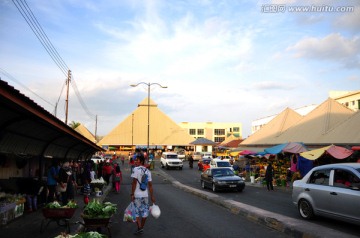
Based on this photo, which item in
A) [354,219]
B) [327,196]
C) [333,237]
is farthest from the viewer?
[327,196]

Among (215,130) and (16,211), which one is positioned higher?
(215,130)

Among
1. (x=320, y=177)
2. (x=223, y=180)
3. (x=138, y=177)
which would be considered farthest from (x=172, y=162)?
(x=138, y=177)

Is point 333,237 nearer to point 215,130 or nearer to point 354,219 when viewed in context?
point 354,219

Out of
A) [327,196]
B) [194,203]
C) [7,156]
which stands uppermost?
[7,156]

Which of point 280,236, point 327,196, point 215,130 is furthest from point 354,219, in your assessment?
point 215,130

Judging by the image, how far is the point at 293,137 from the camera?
35031mm

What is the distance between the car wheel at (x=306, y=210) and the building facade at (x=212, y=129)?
137 meters

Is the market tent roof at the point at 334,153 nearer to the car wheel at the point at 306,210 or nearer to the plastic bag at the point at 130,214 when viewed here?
the car wheel at the point at 306,210

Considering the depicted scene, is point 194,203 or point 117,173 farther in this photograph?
point 117,173

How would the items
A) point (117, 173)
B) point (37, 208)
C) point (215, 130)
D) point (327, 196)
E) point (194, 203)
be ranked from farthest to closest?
1. point (215, 130)
2. point (117, 173)
3. point (194, 203)
4. point (37, 208)
5. point (327, 196)

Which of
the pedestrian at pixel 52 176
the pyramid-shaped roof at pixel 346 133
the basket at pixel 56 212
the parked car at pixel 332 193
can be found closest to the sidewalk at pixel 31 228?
the basket at pixel 56 212

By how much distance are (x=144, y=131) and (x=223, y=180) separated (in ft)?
296

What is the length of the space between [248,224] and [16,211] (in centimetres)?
702

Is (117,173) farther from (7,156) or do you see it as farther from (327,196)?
(327,196)
